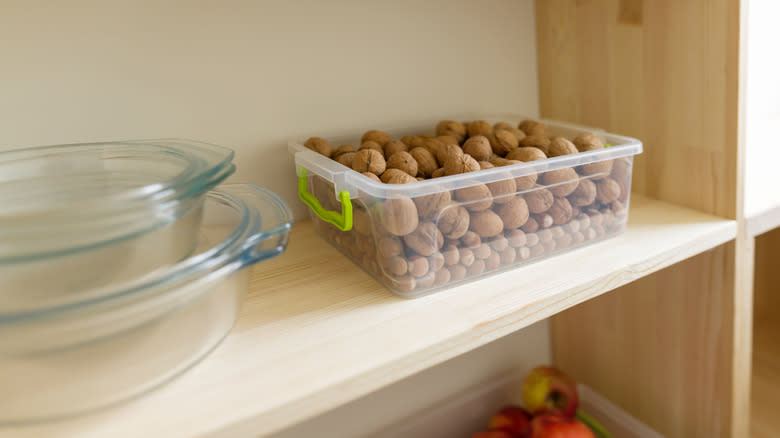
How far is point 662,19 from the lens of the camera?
750mm

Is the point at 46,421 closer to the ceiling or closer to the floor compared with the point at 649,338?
closer to the ceiling

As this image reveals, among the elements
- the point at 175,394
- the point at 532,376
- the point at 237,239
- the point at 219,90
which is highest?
the point at 219,90

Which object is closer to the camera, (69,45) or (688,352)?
(69,45)

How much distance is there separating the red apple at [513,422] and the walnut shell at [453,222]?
49 centimetres

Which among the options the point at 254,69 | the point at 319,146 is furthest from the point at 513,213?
the point at 254,69

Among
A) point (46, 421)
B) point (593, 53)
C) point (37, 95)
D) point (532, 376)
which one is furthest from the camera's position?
point (532, 376)

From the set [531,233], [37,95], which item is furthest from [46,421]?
[531,233]

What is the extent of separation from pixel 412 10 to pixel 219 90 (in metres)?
0.30

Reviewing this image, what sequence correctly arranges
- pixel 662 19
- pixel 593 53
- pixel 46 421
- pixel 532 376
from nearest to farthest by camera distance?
pixel 46 421, pixel 662 19, pixel 593 53, pixel 532 376

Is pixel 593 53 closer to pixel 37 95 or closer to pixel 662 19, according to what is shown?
pixel 662 19

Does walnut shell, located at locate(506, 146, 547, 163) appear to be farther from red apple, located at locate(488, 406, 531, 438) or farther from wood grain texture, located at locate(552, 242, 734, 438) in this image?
red apple, located at locate(488, 406, 531, 438)

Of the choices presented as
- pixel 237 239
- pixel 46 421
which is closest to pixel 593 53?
pixel 237 239

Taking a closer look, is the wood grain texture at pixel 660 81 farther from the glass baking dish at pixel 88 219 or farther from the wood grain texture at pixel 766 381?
the glass baking dish at pixel 88 219

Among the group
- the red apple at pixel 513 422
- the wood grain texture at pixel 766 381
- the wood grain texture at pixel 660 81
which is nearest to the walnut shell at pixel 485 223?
the wood grain texture at pixel 660 81
